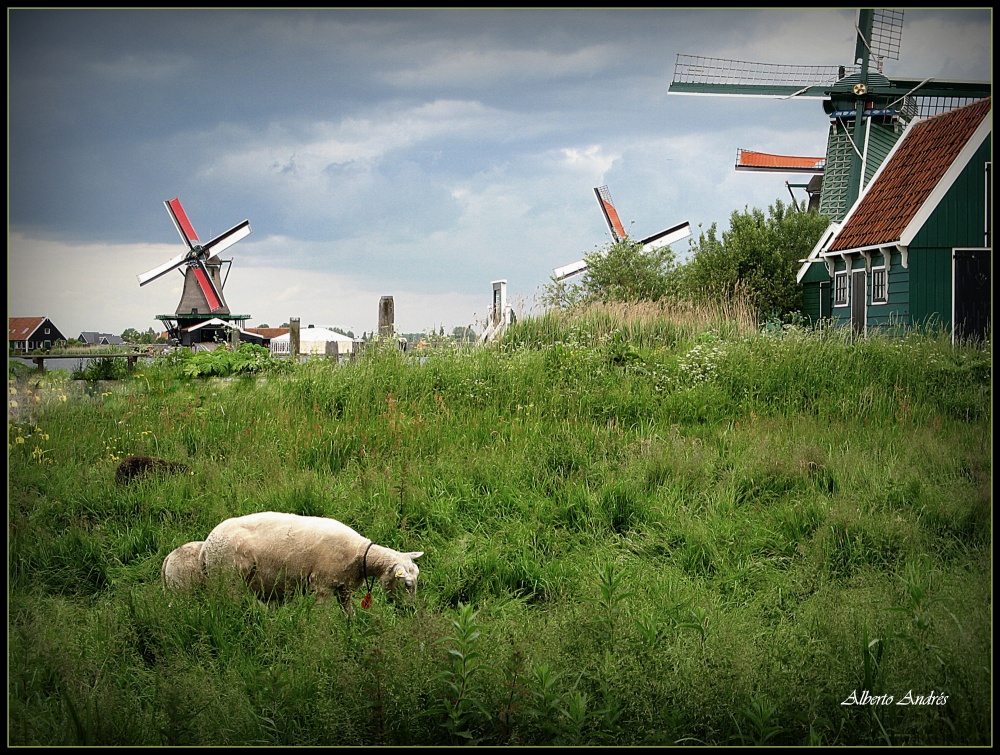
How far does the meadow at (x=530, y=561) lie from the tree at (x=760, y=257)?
9.45 meters

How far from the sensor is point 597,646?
225 centimetres

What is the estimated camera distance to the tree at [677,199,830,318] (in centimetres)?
1471

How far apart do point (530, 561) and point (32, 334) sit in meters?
2.13

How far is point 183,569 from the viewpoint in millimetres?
2615

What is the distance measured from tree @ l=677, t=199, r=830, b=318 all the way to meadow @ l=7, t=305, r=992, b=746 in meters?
9.45

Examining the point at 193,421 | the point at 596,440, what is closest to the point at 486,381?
the point at 596,440

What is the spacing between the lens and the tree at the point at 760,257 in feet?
48.3

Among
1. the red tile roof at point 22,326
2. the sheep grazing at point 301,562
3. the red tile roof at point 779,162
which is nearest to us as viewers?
the red tile roof at point 22,326

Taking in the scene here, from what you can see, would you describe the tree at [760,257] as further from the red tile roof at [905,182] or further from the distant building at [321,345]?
the distant building at [321,345]

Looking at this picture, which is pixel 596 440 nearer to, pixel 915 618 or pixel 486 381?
pixel 486 381

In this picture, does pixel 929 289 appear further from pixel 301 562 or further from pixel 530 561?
pixel 301 562

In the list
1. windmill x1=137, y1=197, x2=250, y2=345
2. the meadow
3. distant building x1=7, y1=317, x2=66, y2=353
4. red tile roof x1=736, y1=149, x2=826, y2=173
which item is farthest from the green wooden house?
windmill x1=137, y1=197, x2=250, y2=345

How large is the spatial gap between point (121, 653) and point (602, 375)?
4.66m

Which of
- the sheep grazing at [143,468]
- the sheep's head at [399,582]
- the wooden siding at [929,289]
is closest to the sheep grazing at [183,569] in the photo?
the sheep's head at [399,582]
